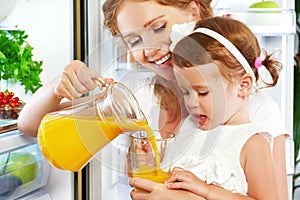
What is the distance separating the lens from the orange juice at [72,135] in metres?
1.28

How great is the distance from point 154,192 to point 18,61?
1.62 feet

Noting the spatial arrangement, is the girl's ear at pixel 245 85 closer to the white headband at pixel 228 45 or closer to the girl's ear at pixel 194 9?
the white headband at pixel 228 45

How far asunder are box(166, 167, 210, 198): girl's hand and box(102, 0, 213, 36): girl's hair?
16.4 inches

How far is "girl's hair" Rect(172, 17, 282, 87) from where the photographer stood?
4.46 ft

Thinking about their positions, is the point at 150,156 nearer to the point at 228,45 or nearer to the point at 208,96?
the point at 208,96

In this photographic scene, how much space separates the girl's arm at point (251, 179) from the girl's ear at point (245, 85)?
12cm

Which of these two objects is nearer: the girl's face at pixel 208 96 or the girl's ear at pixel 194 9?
the girl's face at pixel 208 96

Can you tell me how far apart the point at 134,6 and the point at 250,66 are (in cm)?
34

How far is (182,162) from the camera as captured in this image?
4.58 feet

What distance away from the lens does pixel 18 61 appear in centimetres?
145

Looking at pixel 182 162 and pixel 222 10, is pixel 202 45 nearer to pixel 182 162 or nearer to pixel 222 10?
pixel 222 10

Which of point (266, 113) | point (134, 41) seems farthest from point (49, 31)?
point (266, 113)

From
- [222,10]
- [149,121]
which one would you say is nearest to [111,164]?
[149,121]

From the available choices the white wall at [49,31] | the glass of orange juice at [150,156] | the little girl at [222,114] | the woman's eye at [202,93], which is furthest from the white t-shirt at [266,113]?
the white wall at [49,31]
